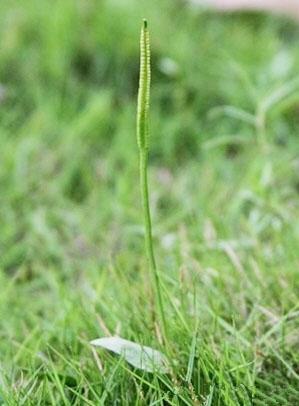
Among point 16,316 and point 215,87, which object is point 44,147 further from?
point 16,316

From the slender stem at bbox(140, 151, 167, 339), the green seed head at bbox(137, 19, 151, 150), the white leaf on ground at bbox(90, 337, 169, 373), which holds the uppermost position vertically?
the green seed head at bbox(137, 19, 151, 150)

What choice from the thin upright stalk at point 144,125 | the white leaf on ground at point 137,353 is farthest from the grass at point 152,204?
the thin upright stalk at point 144,125

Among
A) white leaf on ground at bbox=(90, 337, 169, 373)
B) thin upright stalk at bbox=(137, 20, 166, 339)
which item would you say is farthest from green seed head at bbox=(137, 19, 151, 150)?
white leaf on ground at bbox=(90, 337, 169, 373)

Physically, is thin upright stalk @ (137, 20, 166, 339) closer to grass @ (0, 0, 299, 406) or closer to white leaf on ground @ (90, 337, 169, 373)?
white leaf on ground @ (90, 337, 169, 373)

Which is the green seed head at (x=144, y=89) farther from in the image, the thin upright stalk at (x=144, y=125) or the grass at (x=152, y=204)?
the grass at (x=152, y=204)

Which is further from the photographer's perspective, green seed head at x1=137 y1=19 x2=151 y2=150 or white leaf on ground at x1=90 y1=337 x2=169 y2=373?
white leaf on ground at x1=90 y1=337 x2=169 y2=373

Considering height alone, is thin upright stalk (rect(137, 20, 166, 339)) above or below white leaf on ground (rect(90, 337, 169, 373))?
above
